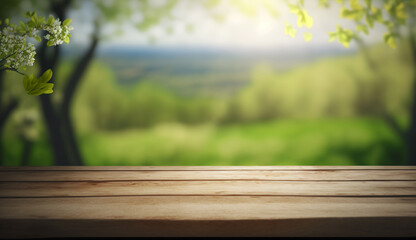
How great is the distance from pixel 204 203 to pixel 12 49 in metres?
0.80

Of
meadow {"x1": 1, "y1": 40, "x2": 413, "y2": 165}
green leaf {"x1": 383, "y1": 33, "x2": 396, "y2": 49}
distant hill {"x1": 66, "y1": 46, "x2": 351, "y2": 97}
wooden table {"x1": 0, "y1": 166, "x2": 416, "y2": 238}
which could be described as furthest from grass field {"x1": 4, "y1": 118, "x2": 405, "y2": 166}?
green leaf {"x1": 383, "y1": 33, "x2": 396, "y2": 49}

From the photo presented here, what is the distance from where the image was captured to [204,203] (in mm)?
1160

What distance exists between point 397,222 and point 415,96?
1799mm

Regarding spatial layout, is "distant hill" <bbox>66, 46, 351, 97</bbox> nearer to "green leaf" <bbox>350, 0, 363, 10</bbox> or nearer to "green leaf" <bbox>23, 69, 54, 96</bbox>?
"green leaf" <bbox>350, 0, 363, 10</bbox>

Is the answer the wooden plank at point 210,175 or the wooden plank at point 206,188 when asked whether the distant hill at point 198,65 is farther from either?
the wooden plank at point 206,188

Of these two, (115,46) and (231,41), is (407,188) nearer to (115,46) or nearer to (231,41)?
(231,41)

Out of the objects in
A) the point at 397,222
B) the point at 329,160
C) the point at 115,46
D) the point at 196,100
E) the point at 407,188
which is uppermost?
the point at 115,46

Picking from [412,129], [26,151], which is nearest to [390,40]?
[412,129]

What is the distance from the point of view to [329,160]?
8.18ft

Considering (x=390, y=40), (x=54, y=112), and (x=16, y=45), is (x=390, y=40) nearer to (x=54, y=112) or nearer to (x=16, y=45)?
(x=16, y=45)

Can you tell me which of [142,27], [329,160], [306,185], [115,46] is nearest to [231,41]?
[142,27]

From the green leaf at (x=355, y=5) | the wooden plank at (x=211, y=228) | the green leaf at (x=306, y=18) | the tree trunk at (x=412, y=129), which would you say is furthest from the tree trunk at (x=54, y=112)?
the tree trunk at (x=412, y=129)

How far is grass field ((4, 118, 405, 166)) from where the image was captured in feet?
7.98

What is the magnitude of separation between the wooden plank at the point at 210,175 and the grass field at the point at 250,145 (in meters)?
0.85
